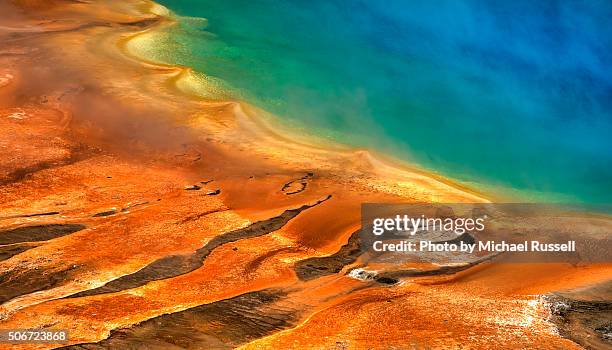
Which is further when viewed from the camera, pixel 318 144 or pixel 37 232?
pixel 318 144

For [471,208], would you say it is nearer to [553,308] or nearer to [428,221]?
[428,221]

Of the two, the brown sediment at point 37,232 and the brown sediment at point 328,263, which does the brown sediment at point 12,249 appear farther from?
the brown sediment at point 328,263

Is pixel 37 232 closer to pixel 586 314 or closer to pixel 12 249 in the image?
pixel 12 249

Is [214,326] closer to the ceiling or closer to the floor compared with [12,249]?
closer to the floor

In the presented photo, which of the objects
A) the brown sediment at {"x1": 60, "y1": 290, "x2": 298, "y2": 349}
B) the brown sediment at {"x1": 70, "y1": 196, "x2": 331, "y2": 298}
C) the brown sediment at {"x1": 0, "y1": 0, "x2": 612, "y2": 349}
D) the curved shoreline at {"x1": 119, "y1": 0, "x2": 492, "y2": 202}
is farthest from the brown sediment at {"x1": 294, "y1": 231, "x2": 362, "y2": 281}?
the curved shoreline at {"x1": 119, "y1": 0, "x2": 492, "y2": 202}

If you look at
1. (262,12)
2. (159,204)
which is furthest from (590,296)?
(262,12)

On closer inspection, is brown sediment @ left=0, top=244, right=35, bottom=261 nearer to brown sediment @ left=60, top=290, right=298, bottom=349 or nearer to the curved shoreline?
brown sediment @ left=60, top=290, right=298, bottom=349

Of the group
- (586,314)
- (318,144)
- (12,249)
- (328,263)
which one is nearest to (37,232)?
(12,249)

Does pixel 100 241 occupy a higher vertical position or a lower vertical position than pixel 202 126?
lower
